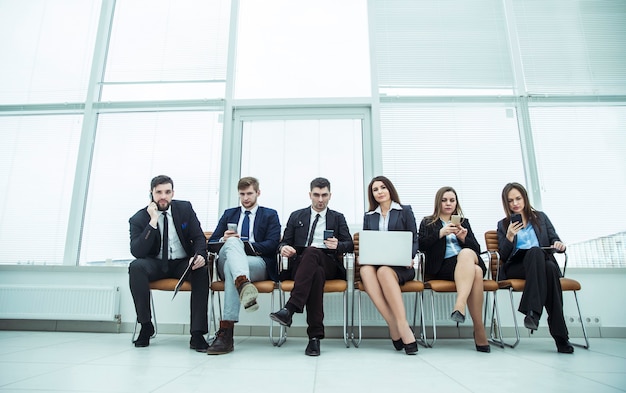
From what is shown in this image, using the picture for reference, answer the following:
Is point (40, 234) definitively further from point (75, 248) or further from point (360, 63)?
point (360, 63)

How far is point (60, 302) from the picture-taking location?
10.1ft

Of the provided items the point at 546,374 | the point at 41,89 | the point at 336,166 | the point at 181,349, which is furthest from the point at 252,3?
the point at 546,374

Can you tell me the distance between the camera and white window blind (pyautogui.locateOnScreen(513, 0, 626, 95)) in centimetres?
366

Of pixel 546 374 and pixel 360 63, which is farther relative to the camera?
pixel 360 63

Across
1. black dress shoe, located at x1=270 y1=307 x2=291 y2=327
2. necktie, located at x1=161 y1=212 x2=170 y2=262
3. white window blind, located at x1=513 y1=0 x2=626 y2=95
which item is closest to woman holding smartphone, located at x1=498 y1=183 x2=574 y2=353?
black dress shoe, located at x1=270 y1=307 x2=291 y2=327

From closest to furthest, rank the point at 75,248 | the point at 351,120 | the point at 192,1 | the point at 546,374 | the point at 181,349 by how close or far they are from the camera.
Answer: the point at 546,374, the point at 181,349, the point at 75,248, the point at 351,120, the point at 192,1

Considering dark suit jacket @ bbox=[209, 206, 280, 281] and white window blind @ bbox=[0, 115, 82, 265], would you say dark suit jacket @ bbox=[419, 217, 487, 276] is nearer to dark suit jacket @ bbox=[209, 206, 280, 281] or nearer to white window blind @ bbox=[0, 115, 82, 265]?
dark suit jacket @ bbox=[209, 206, 280, 281]

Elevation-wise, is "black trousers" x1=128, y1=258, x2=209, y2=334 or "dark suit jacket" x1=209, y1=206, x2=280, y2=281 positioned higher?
"dark suit jacket" x1=209, y1=206, x2=280, y2=281

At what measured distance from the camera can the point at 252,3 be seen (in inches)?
160

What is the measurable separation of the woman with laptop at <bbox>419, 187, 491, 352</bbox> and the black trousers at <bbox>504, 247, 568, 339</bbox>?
0.27m

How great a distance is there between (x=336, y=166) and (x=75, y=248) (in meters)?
2.62

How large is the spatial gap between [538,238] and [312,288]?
5.57 ft

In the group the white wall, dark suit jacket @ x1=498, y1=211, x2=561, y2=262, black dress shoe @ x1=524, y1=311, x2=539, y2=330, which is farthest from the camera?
the white wall

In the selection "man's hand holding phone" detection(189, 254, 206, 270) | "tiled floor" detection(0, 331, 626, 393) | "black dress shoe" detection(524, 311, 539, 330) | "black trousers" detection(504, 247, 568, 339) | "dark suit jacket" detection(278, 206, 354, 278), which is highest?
"dark suit jacket" detection(278, 206, 354, 278)
